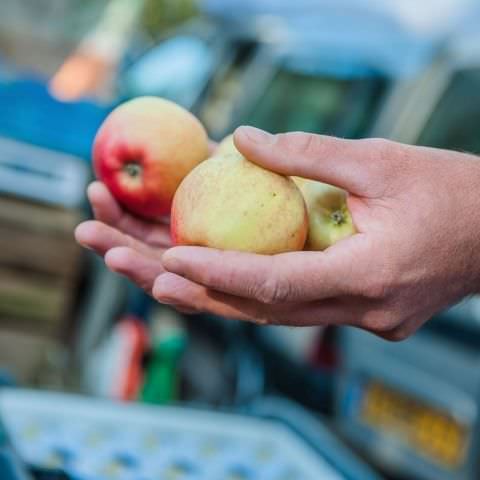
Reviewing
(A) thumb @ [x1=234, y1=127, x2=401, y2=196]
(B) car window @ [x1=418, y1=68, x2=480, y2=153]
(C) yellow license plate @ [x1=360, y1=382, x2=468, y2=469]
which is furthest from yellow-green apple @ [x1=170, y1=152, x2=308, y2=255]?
(B) car window @ [x1=418, y1=68, x2=480, y2=153]

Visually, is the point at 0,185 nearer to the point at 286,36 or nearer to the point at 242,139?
the point at 286,36

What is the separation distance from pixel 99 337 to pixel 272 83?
1482mm

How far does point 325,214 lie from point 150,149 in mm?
335

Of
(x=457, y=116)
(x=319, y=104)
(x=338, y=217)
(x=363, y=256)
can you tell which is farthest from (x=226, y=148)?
(x=319, y=104)

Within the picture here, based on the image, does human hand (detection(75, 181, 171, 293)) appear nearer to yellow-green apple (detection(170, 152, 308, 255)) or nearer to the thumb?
yellow-green apple (detection(170, 152, 308, 255))

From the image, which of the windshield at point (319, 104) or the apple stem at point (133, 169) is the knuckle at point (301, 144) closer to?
the apple stem at point (133, 169)

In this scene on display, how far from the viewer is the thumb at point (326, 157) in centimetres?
143

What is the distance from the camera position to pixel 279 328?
14.4ft

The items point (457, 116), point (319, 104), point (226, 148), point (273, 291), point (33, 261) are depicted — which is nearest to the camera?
point (273, 291)

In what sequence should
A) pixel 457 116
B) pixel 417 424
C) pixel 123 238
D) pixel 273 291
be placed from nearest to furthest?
pixel 273 291 → pixel 123 238 → pixel 417 424 → pixel 457 116

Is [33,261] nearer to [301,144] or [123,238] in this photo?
[123,238]

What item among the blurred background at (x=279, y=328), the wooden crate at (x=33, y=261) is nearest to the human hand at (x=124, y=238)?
the blurred background at (x=279, y=328)

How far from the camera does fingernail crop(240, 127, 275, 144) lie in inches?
57.5

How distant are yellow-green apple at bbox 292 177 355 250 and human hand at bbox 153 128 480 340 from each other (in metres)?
0.06
